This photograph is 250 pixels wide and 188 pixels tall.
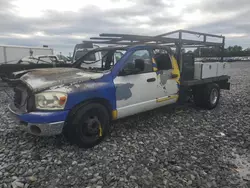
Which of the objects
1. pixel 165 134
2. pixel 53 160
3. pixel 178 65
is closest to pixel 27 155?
pixel 53 160

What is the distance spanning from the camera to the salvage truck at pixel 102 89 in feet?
10.3

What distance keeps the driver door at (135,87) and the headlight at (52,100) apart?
3.42 feet

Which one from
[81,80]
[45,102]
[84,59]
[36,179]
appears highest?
[84,59]

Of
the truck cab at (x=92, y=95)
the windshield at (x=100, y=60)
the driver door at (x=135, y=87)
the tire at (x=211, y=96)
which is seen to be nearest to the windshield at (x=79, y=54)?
the windshield at (x=100, y=60)

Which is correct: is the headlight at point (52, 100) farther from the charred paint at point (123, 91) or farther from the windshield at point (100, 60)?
the windshield at point (100, 60)

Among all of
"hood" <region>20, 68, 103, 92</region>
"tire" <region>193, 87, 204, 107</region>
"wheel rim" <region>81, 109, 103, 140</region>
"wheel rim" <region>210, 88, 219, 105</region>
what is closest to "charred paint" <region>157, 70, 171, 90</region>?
"hood" <region>20, 68, 103, 92</region>

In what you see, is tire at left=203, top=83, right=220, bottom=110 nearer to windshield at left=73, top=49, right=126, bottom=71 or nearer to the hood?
windshield at left=73, top=49, right=126, bottom=71

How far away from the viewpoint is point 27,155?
3295 mm

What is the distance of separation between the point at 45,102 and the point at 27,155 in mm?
945

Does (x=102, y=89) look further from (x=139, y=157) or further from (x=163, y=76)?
(x=163, y=76)

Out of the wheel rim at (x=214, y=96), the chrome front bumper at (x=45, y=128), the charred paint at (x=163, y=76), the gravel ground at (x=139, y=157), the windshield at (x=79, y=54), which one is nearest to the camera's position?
the gravel ground at (x=139, y=157)

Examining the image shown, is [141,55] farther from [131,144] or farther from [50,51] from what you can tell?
[50,51]

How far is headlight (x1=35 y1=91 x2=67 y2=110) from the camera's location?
3109mm

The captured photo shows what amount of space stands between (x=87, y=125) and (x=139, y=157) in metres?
0.99
